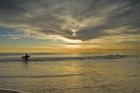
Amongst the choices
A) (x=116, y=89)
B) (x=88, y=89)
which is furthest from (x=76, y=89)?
(x=116, y=89)

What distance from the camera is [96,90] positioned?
10.5 meters

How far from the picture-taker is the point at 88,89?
425 inches

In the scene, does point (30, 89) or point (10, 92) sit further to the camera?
point (30, 89)

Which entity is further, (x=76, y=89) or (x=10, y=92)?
(x=76, y=89)

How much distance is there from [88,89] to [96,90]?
48cm

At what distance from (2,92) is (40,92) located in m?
1.79

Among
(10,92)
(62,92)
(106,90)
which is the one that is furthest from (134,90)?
(10,92)

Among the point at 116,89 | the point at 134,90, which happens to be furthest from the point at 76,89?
the point at 134,90

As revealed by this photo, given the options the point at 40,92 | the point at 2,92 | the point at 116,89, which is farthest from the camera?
the point at 116,89

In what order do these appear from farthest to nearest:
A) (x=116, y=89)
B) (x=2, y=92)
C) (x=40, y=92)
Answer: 1. (x=116, y=89)
2. (x=40, y=92)
3. (x=2, y=92)

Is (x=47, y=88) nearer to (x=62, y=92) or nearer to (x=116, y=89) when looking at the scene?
(x=62, y=92)

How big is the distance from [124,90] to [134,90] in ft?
1.65

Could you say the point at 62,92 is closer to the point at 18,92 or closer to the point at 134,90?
the point at 18,92

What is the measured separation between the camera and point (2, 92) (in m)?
9.30
